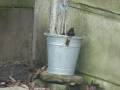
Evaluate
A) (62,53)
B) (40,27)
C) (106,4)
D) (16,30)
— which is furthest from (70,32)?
(16,30)

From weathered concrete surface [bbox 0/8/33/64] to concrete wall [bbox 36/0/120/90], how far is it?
0.78 m

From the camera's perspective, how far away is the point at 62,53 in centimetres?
718

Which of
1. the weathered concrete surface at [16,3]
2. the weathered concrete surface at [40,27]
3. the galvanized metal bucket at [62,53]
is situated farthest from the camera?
the weathered concrete surface at [40,27]

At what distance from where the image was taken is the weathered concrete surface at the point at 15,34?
7.83 m

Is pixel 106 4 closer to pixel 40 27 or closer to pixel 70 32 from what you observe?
pixel 70 32

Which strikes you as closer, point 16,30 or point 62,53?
point 62,53

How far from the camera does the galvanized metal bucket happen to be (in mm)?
7137

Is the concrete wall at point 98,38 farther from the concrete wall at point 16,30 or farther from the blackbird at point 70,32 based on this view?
the concrete wall at point 16,30

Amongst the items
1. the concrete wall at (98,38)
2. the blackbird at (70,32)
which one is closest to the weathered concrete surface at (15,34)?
the concrete wall at (98,38)

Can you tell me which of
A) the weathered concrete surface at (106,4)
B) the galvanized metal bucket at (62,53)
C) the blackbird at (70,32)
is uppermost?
the weathered concrete surface at (106,4)

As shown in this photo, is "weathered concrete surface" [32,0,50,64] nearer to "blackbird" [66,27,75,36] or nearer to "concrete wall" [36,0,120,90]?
"concrete wall" [36,0,120,90]

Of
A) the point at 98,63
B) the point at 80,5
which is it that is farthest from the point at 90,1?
the point at 98,63

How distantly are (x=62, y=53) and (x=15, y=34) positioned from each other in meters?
1.14

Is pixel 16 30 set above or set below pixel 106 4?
below
